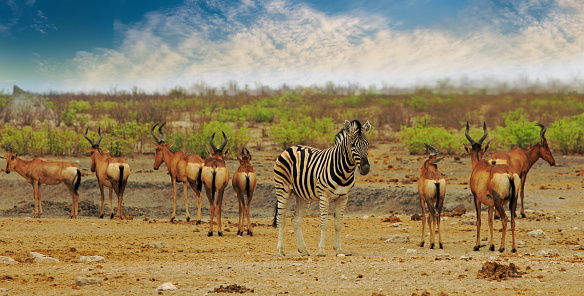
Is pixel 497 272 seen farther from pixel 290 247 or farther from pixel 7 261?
pixel 7 261

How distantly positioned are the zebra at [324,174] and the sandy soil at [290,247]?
686 millimetres

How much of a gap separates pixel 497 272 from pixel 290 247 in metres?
5.25

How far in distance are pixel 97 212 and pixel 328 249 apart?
10379 mm

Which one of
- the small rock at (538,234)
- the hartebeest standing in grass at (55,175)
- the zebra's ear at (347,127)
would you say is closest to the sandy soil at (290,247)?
the small rock at (538,234)

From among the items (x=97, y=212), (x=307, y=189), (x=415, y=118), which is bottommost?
(x=97, y=212)

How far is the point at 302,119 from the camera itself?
129ft

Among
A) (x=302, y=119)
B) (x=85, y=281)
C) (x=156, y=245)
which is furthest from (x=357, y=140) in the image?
(x=302, y=119)

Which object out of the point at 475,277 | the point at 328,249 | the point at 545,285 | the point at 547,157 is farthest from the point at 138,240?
the point at 547,157

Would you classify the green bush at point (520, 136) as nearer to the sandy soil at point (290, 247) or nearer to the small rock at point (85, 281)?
the sandy soil at point (290, 247)

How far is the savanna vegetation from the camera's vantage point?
2922 cm

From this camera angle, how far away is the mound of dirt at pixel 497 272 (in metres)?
7.34

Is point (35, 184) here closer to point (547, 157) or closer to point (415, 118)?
point (547, 157)

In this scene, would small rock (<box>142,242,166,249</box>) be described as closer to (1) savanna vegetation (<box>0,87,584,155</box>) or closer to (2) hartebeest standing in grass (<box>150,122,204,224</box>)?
(2) hartebeest standing in grass (<box>150,122,204,224</box>)

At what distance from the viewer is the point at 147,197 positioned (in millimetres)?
21359
